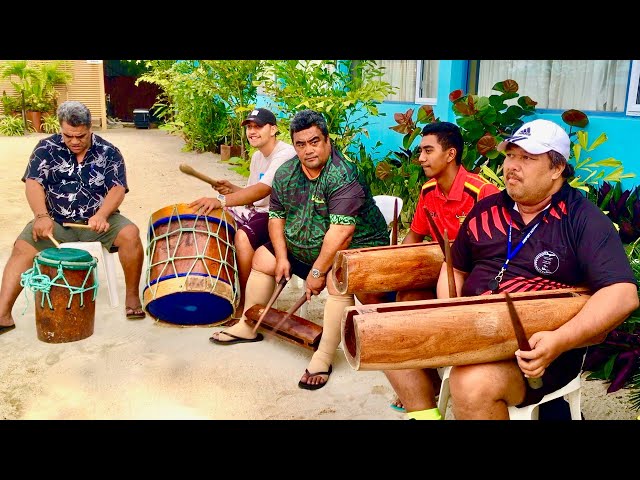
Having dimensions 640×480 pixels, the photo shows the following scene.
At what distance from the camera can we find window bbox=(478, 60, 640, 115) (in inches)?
169

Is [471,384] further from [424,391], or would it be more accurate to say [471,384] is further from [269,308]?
[269,308]

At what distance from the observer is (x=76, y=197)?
422 centimetres

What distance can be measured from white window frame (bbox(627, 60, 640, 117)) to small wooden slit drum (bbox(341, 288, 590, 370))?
8.42 feet

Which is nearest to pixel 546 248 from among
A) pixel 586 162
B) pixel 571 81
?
pixel 586 162

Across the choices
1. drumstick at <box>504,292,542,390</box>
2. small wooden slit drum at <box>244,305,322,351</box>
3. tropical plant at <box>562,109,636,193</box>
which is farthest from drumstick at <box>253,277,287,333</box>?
tropical plant at <box>562,109,636,193</box>

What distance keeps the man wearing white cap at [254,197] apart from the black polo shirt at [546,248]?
5.62 ft

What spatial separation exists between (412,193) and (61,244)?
308cm

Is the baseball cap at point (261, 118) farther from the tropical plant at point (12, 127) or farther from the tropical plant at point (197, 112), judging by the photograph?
the tropical plant at point (12, 127)

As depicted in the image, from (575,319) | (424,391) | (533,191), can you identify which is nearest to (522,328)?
(575,319)

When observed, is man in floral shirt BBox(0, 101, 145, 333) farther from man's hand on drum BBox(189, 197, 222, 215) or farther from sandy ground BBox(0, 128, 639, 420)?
man's hand on drum BBox(189, 197, 222, 215)

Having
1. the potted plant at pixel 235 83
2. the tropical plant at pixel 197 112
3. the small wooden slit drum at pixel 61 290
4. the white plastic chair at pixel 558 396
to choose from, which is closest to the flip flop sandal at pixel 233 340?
the small wooden slit drum at pixel 61 290

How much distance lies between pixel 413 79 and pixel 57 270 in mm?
4417

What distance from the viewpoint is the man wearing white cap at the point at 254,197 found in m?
3.92

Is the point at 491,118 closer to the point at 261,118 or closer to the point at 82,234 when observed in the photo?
the point at 261,118
